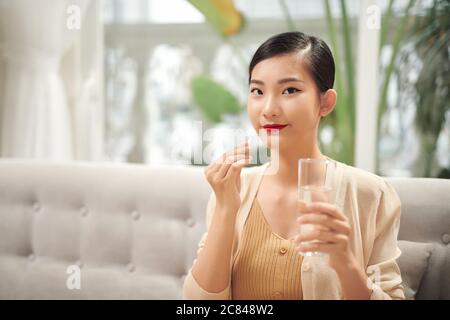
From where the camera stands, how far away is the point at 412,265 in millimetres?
1226

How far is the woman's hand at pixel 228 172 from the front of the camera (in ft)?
3.13

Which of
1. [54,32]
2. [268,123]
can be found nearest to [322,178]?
[268,123]

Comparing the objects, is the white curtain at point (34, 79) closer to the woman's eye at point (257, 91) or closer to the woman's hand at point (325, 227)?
the woman's eye at point (257, 91)

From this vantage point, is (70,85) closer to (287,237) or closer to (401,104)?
(401,104)

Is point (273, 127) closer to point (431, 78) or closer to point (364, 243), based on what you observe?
point (364, 243)

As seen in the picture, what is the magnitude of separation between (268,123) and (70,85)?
1.80 meters

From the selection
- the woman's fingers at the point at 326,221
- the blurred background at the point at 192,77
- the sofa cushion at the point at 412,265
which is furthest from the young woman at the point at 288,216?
the blurred background at the point at 192,77

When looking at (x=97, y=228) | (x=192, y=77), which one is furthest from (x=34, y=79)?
(x=97, y=228)

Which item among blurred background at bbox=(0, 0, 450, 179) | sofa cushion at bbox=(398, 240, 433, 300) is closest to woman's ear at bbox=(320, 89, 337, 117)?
sofa cushion at bbox=(398, 240, 433, 300)

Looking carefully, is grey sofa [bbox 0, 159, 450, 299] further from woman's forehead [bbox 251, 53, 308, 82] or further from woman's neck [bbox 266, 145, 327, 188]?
woman's forehead [bbox 251, 53, 308, 82]

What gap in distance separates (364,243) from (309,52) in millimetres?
406

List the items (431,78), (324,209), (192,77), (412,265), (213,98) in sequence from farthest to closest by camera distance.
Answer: (192,77) < (213,98) < (431,78) < (412,265) < (324,209)

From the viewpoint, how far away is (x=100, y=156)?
2625mm

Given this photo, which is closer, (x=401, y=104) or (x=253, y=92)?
(x=253, y=92)
